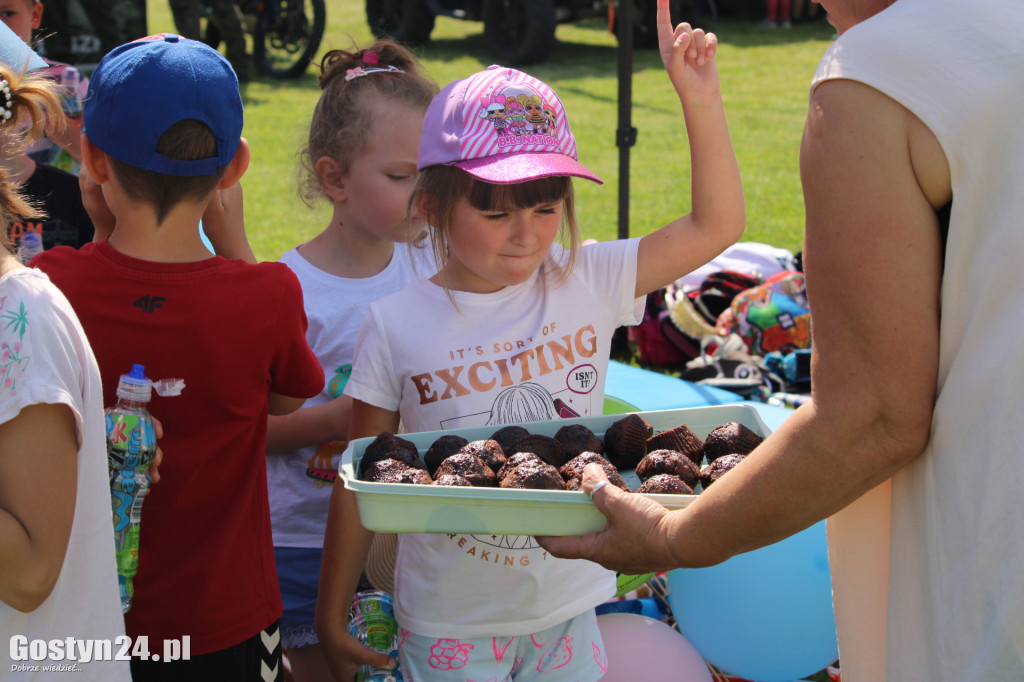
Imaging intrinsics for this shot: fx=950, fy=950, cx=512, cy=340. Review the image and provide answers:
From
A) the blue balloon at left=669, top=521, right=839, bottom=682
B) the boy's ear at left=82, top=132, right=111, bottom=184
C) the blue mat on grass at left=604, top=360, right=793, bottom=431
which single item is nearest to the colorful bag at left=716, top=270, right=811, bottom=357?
the blue mat on grass at left=604, top=360, right=793, bottom=431

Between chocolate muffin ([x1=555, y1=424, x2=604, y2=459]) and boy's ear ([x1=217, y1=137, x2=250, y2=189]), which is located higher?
boy's ear ([x1=217, y1=137, x2=250, y2=189])

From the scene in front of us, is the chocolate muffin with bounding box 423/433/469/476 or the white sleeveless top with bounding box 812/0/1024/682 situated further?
the chocolate muffin with bounding box 423/433/469/476

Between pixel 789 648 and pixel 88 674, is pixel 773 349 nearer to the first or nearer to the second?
pixel 789 648

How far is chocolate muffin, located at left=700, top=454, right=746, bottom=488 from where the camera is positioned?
184cm

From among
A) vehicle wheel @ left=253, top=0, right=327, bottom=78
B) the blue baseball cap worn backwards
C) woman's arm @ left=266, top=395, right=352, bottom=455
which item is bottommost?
vehicle wheel @ left=253, top=0, right=327, bottom=78

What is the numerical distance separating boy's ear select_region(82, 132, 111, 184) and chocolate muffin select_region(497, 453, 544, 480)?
100cm

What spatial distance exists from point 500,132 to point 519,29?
14.4 metres

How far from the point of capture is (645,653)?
267 centimetres

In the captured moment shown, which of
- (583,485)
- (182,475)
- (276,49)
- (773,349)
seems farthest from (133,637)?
(276,49)

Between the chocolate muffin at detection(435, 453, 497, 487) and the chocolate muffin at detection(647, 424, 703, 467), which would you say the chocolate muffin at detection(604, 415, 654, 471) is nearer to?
the chocolate muffin at detection(647, 424, 703, 467)

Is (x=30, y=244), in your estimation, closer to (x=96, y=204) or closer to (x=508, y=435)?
(x=96, y=204)

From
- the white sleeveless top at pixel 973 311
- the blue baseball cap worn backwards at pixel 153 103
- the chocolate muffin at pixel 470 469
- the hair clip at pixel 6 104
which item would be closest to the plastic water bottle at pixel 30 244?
the blue baseball cap worn backwards at pixel 153 103

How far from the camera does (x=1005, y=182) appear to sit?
1169 millimetres

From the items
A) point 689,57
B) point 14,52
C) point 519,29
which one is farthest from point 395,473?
point 519,29
